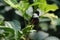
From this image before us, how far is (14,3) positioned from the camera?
49.3 inches

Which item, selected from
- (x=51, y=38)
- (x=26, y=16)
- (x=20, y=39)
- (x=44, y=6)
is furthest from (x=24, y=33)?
(x=51, y=38)

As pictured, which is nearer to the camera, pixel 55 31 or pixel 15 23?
pixel 15 23

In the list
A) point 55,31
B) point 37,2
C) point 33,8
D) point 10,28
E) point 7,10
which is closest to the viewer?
point 10,28

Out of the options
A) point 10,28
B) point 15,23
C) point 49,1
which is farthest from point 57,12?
point 10,28

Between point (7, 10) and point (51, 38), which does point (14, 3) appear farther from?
point (51, 38)

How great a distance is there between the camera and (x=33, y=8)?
4.44 ft

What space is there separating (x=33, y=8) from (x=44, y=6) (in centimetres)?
8

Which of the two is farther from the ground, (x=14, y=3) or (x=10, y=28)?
(x=14, y=3)

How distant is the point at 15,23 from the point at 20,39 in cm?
12

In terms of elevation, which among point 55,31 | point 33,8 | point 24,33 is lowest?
point 55,31

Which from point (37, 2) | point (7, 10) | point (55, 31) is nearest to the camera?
point (37, 2)

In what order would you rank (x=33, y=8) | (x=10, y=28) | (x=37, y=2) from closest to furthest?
(x=10, y=28)
(x=37, y=2)
(x=33, y=8)

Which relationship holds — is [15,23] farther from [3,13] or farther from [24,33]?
[3,13]

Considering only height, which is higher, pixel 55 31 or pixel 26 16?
pixel 26 16
